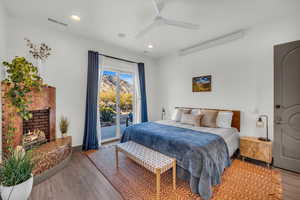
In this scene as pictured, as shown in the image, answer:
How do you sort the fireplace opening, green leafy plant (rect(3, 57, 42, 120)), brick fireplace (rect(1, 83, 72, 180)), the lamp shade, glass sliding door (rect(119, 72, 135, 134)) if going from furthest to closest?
glass sliding door (rect(119, 72, 135, 134)) < the lamp shade < the fireplace opening < brick fireplace (rect(1, 83, 72, 180)) < green leafy plant (rect(3, 57, 42, 120))

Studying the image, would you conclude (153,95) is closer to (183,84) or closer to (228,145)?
(183,84)

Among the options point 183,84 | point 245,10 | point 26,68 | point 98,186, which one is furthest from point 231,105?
point 26,68

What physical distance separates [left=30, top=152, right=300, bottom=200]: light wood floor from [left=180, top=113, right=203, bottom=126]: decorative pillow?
5.42 feet

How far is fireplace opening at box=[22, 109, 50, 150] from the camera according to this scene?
7.81 feet

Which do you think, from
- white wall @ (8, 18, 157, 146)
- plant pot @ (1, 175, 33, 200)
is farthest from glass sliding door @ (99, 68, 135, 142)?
plant pot @ (1, 175, 33, 200)

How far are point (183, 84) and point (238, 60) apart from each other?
5.31 feet

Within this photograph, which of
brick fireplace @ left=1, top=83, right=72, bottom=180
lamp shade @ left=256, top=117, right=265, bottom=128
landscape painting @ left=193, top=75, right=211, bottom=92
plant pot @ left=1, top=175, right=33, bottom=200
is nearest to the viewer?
plant pot @ left=1, top=175, right=33, bottom=200

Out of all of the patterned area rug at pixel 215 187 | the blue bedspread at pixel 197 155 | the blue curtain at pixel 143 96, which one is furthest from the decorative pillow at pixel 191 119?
the blue curtain at pixel 143 96

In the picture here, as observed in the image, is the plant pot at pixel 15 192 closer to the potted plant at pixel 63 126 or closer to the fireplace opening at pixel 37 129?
the fireplace opening at pixel 37 129

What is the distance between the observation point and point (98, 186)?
2008 millimetres

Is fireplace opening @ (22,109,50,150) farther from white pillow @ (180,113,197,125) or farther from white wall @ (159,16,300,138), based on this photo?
white wall @ (159,16,300,138)

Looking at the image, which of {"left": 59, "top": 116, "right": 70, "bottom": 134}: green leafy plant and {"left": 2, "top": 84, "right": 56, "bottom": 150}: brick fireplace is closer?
{"left": 2, "top": 84, "right": 56, "bottom": 150}: brick fireplace

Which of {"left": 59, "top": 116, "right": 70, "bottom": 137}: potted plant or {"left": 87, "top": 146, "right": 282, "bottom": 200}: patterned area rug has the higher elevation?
{"left": 59, "top": 116, "right": 70, "bottom": 137}: potted plant

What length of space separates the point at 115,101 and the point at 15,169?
2883 mm
